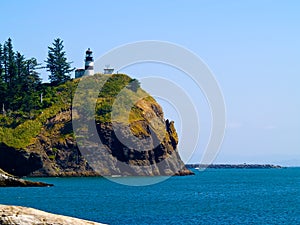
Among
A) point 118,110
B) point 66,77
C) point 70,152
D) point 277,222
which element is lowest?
point 277,222

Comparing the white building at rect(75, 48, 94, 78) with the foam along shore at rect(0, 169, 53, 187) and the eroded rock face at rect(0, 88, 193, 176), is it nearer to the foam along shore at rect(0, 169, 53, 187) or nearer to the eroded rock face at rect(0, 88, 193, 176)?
the eroded rock face at rect(0, 88, 193, 176)

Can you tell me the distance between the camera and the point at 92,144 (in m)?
138

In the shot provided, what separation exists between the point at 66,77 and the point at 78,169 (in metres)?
43.3

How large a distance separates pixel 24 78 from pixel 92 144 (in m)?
41.4

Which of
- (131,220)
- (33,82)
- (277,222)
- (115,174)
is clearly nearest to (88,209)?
(131,220)

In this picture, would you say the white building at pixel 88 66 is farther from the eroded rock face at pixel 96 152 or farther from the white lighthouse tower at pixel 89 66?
the eroded rock face at pixel 96 152

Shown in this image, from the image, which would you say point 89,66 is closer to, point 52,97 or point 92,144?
point 52,97

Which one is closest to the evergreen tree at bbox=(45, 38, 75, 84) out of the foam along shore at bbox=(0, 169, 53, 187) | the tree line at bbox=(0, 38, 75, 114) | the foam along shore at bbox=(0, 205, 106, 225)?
the tree line at bbox=(0, 38, 75, 114)

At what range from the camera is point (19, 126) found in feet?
469

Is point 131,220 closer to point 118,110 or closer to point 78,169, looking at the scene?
point 78,169

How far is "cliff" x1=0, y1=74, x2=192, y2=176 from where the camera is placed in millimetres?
132375

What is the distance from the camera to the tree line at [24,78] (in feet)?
516

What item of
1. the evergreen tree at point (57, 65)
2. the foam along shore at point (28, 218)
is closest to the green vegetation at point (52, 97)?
the evergreen tree at point (57, 65)

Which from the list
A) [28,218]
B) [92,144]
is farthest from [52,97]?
[28,218]
